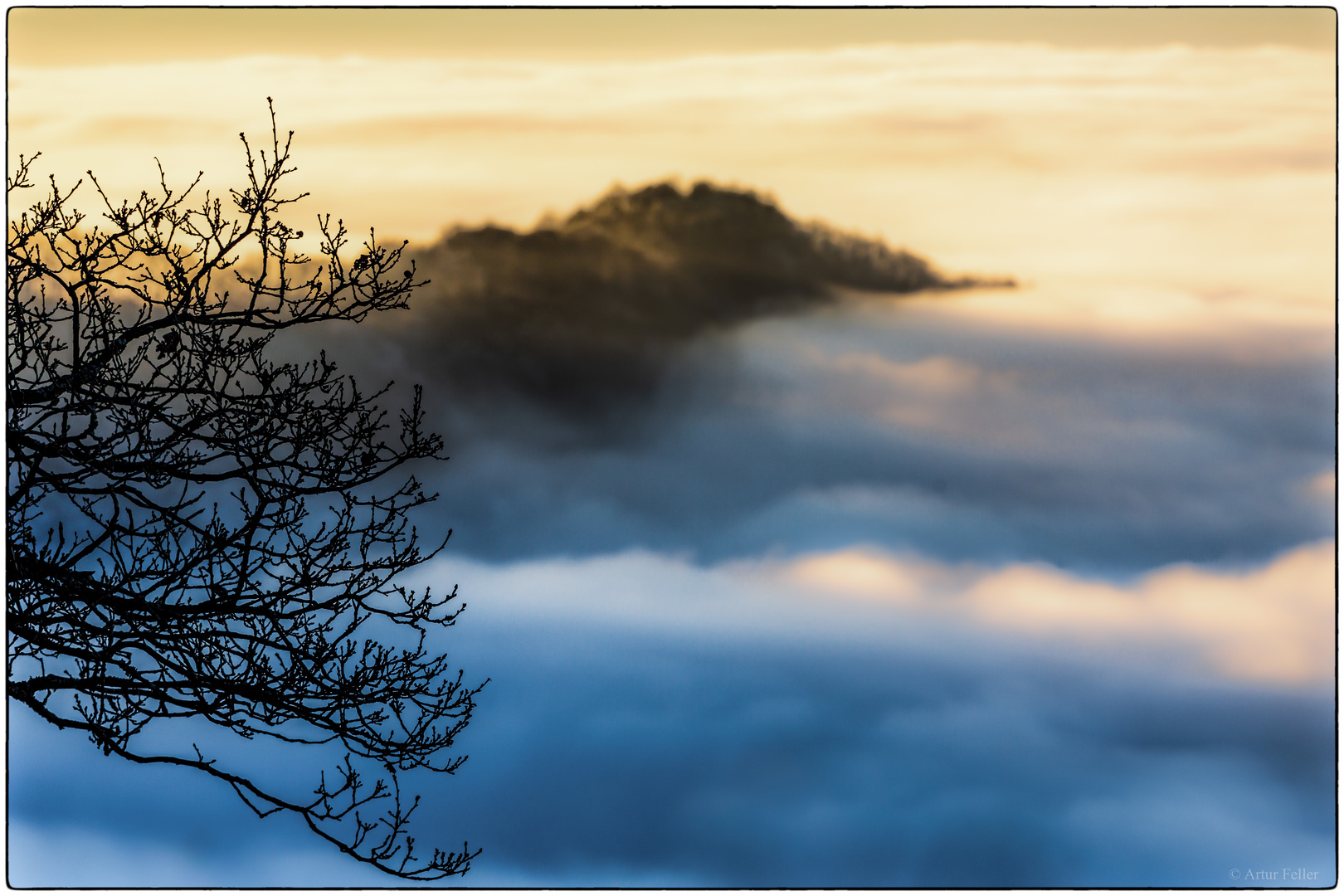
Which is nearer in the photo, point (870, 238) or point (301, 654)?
point (301, 654)


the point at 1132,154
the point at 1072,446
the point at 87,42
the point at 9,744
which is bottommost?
the point at 9,744

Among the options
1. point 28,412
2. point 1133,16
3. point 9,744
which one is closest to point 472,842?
point 9,744

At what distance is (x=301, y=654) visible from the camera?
6590 millimetres

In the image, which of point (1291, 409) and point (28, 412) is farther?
point (1291, 409)

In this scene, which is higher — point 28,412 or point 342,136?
point 342,136

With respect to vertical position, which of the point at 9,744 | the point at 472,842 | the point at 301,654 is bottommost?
the point at 472,842

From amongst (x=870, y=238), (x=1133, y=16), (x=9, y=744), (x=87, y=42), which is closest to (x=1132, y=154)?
(x=1133, y=16)

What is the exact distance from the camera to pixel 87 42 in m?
6.94

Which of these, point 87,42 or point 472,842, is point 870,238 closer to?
point 472,842

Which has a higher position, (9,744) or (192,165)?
(192,165)

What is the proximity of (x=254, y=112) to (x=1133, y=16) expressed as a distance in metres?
5.01

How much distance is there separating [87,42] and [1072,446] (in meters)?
5.99

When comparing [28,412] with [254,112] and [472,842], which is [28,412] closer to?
[254,112]

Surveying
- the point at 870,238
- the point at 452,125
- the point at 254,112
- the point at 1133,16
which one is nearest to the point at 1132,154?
the point at 1133,16
